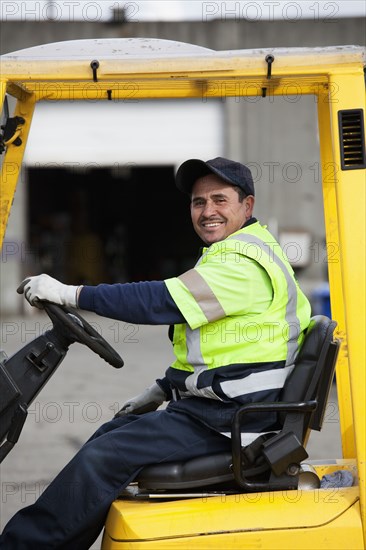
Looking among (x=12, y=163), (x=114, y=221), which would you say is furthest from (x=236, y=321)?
(x=114, y=221)

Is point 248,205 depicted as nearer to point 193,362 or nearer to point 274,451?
point 193,362

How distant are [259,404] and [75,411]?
237 inches

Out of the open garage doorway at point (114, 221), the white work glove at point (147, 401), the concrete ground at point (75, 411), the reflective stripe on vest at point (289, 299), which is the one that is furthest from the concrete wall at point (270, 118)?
the reflective stripe on vest at point (289, 299)

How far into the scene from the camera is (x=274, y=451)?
291 centimetres

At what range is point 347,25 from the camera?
1711 cm

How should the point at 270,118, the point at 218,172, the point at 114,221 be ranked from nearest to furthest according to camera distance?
the point at 218,172, the point at 270,118, the point at 114,221

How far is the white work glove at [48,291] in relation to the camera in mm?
2859

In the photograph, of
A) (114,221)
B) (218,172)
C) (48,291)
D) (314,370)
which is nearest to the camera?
(48,291)

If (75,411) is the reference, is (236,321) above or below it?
above

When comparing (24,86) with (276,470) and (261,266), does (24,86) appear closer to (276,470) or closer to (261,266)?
(261,266)

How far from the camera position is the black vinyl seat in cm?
290

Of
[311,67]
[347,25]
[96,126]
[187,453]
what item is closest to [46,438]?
[187,453]

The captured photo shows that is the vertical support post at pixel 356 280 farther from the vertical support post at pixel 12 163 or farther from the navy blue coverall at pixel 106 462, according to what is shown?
the vertical support post at pixel 12 163

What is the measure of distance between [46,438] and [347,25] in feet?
40.0
